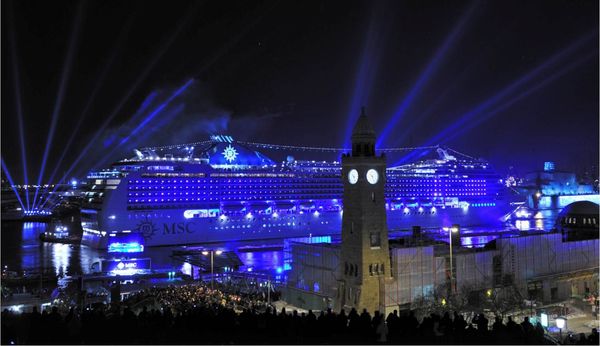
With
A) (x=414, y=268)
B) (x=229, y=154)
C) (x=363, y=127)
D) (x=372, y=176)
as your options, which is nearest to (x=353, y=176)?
(x=372, y=176)

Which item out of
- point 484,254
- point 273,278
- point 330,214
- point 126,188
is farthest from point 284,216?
point 484,254

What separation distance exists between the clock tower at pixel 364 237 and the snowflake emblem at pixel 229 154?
47937mm

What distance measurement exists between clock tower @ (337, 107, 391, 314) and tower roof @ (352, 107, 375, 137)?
1.93ft

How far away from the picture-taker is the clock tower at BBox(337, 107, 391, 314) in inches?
781

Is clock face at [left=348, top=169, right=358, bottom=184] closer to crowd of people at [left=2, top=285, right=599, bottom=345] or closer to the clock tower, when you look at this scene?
the clock tower

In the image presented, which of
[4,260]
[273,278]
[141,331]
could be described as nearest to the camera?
[141,331]

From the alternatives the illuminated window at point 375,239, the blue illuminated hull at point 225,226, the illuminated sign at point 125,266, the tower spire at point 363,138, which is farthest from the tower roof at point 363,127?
the blue illuminated hull at point 225,226

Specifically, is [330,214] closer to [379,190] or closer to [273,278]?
[273,278]

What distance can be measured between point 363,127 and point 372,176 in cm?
199

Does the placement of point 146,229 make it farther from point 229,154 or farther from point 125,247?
point 229,154

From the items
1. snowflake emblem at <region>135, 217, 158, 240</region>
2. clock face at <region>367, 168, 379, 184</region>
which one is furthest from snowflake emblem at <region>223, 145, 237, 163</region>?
clock face at <region>367, 168, 379, 184</region>

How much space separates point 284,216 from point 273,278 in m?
33.5

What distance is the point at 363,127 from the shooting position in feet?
68.6

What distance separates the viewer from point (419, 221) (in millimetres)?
74125
